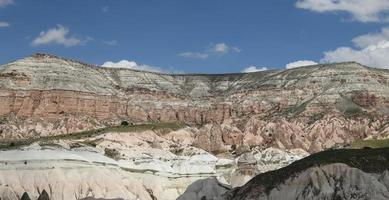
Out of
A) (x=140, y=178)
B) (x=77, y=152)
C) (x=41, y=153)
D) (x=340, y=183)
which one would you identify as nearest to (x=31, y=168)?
(x=41, y=153)

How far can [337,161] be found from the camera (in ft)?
232

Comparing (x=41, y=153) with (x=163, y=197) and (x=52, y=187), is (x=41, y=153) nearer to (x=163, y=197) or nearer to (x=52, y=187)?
(x=52, y=187)

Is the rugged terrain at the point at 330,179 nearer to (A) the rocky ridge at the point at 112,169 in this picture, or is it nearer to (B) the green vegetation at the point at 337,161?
(B) the green vegetation at the point at 337,161

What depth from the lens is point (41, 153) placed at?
124938mm

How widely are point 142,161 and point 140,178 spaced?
23.7 ft

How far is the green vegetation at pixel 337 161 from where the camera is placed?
7038 cm

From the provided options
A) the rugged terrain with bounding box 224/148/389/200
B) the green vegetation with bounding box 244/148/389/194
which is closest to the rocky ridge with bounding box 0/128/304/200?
the green vegetation with bounding box 244/148/389/194

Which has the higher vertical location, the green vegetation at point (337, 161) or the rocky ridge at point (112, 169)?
the green vegetation at point (337, 161)

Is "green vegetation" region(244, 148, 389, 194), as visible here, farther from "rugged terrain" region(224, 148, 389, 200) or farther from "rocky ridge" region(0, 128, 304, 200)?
"rocky ridge" region(0, 128, 304, 200)

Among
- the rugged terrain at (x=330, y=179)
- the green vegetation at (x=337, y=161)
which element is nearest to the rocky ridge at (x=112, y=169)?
the green vegetation at (x=337, y=161)

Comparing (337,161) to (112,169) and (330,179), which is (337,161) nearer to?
(330,179)

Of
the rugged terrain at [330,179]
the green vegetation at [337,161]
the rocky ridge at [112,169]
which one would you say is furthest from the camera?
the rocky ridge at [112,169]

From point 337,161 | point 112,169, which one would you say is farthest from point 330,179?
point 112,169

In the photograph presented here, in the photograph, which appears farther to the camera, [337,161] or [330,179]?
[337,161]
